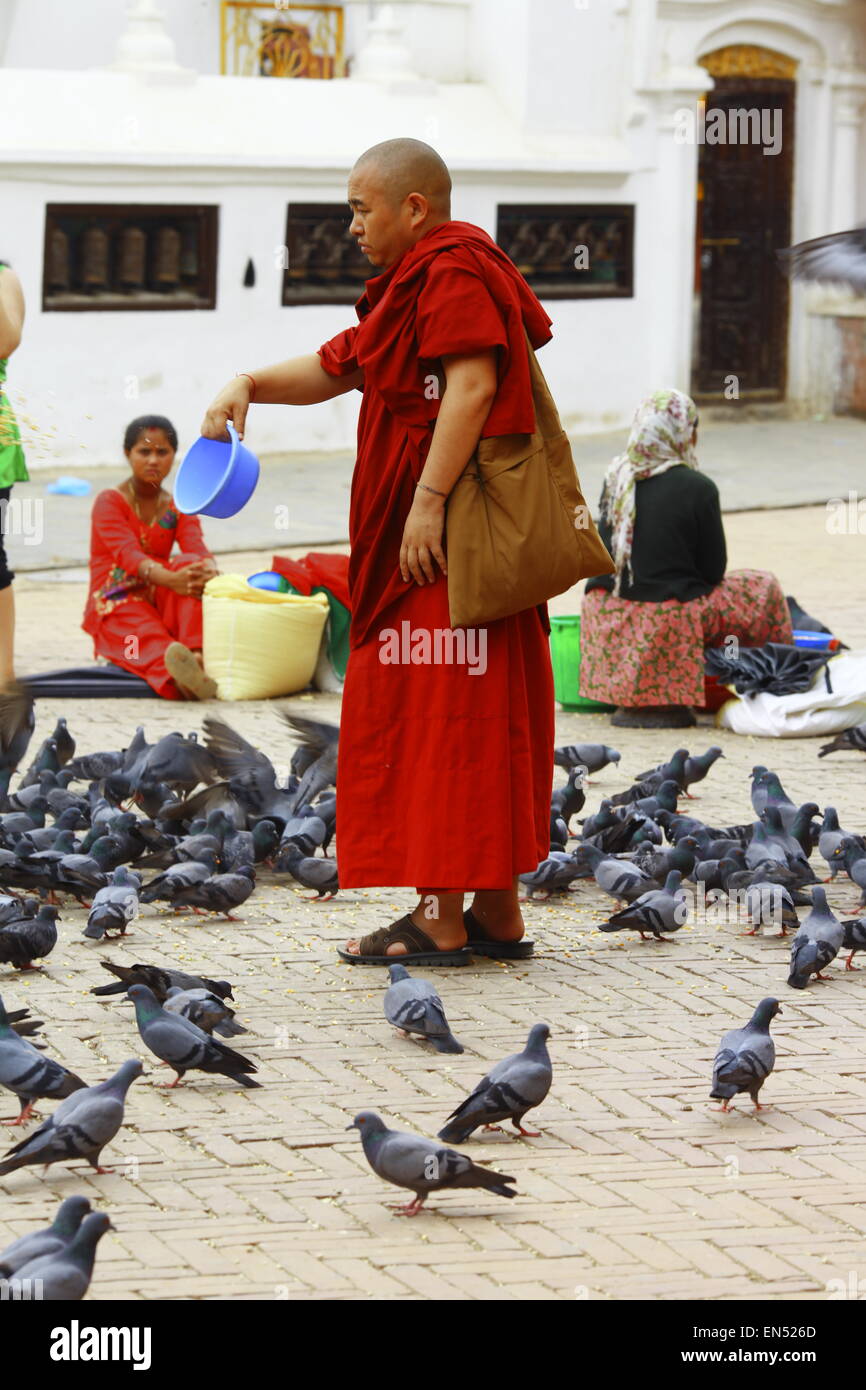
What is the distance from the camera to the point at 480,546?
531cm

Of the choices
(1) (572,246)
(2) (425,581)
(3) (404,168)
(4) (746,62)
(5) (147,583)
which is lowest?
(5) (147,583)

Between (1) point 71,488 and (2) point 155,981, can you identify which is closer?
(2) point 155,981

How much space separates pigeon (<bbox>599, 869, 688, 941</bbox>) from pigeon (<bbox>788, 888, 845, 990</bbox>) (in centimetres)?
34

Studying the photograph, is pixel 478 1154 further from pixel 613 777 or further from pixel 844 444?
pixel 844 444

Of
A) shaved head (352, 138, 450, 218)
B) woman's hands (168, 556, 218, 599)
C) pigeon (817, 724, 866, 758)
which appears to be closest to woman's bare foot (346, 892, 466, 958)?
A: shaved head (352, 138, 450, 218)

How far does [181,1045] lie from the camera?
4.64 meters

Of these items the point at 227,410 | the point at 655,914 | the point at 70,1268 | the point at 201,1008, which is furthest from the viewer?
the point at 655,914

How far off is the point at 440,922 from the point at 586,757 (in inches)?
83.4

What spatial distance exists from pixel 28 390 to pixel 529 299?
35.7 feet

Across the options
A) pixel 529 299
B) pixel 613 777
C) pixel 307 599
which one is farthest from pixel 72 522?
pixel 529 299

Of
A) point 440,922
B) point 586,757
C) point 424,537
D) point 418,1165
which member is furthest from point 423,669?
point 586,757

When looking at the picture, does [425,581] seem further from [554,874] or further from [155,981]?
[554,874]

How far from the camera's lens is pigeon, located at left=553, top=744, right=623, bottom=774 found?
7.71m

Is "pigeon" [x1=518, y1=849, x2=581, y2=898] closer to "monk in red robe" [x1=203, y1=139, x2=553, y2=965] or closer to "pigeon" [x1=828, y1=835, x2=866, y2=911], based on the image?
"monk in red robe" [x1=203, y1=139, x2=553, y2=965]
